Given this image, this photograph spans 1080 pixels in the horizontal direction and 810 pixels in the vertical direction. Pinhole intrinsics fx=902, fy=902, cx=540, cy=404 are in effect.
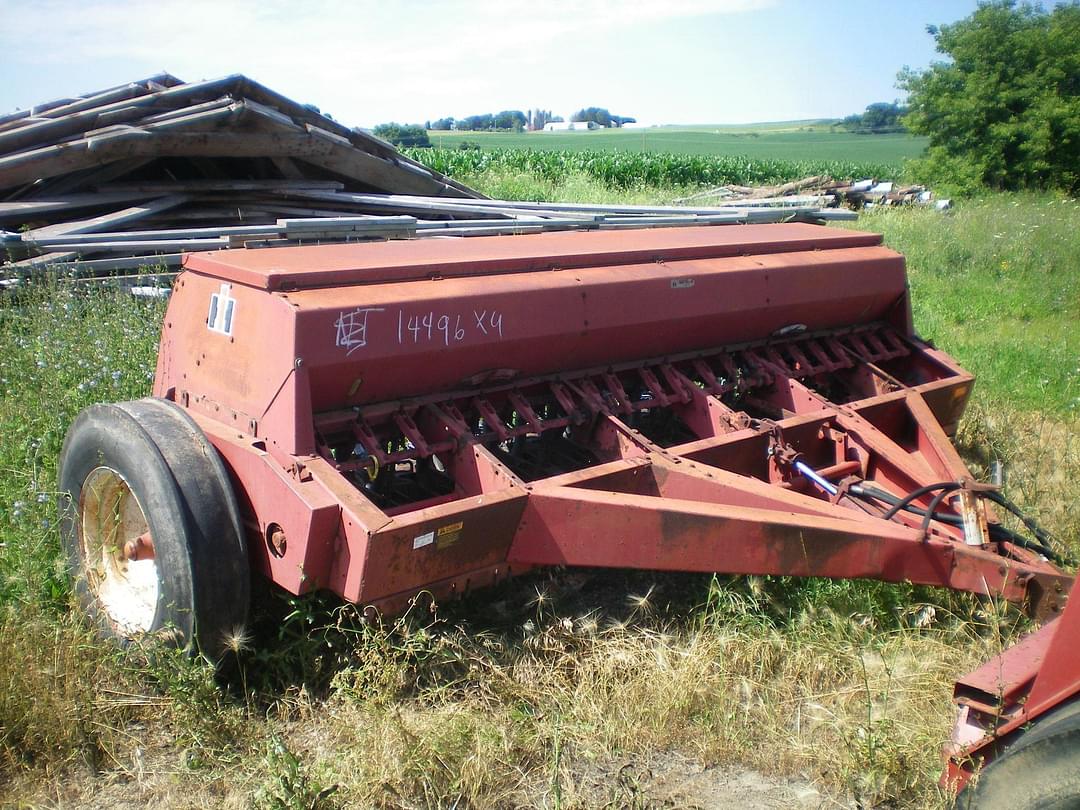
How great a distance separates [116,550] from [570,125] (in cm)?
8767

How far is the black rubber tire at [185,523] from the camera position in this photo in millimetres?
2889

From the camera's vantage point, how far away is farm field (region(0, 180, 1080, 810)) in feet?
8.77

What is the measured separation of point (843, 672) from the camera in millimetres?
3250

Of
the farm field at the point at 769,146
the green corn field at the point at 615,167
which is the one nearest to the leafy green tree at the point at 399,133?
the farm field at the point at 769,146

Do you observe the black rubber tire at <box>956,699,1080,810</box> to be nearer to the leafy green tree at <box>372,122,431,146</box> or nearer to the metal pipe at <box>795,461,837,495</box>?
the metal pipe at <box>795,461,837,495</box>

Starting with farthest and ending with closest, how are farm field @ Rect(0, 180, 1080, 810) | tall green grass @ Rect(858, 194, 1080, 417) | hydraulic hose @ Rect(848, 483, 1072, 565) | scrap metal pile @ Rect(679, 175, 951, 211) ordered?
scrap metal pile @ Rect(679, 175, 951, 211) < tall green grass @ Rect(858, 194, 1080, 417) < hydraulic hose @ Rect(848, 483, 1072, 565) < farm field @ Rect(0, 180, 1080, 810)

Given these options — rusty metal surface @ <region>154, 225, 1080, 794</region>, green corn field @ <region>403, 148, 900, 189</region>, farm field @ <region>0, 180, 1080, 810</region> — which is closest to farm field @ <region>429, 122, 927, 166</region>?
green corn field @ <region>403, 148, 900, 189</region>

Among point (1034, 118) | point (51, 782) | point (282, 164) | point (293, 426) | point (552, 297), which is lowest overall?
point (51, 782)

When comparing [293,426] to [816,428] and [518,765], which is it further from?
[816,428]

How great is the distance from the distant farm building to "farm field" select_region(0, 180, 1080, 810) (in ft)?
270

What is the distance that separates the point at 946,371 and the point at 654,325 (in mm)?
1988

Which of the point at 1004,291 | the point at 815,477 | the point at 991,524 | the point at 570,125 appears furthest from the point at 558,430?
the point at 570,125

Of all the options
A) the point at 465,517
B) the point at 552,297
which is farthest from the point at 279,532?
the point at 552,297

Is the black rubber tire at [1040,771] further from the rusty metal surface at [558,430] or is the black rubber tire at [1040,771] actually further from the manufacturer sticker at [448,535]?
the manufacturer sticker at [448,535]
